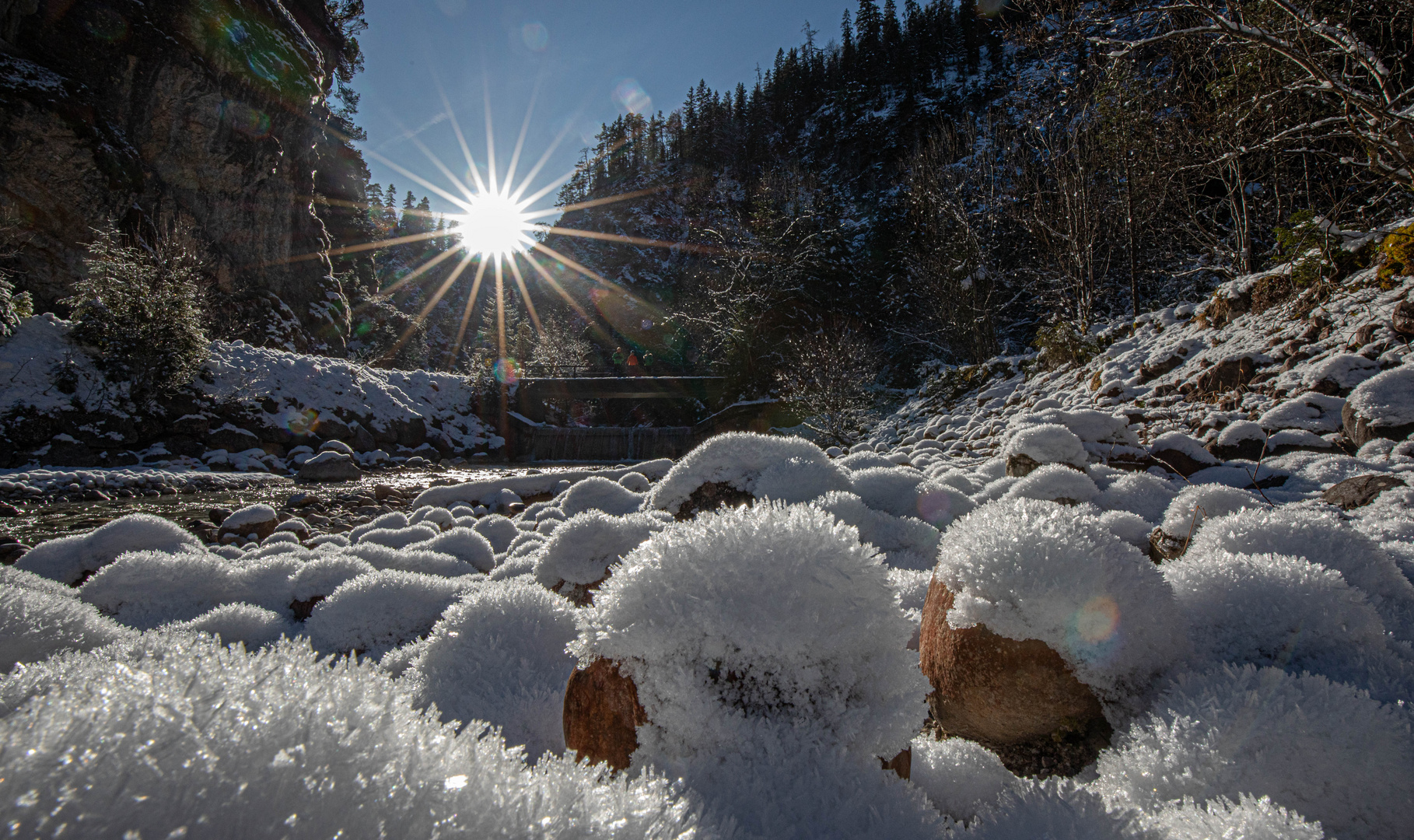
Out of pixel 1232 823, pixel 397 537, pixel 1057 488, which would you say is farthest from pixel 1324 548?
pixel 397 537

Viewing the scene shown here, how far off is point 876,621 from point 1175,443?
555 cm

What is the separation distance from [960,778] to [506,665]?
1.26 m

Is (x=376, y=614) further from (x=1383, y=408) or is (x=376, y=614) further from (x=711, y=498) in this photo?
(x=1383, y=408)

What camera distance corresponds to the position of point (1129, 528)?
2.52 metres

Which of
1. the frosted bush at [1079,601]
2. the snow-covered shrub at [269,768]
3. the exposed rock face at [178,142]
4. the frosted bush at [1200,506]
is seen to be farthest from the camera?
the exposed rock face at [178,142]

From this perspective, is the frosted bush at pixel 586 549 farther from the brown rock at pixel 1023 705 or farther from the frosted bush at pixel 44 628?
the brown rock at pixel 1023 705

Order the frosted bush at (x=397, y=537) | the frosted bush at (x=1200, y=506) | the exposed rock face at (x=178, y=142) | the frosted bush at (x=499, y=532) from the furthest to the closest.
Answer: the exposed rock face at (x=178, y=142), the frosted bush at (x=499, y=532), the frosted bush at (x=397, y=537), the frosted bush at (x=1200, y=506)

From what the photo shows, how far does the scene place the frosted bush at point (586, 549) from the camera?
9.03ft

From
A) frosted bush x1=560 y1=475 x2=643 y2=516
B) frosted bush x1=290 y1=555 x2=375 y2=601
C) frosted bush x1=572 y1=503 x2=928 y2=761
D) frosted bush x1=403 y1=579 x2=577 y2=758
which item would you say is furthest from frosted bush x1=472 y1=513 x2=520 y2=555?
frosted bush x1=572 y1=503 x2=928 y2=761

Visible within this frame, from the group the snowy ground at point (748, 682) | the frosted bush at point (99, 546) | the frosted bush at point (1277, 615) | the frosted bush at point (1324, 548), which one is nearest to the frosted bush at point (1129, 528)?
the snowy ground at point (748, 682)

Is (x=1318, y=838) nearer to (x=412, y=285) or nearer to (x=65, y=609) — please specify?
(x=65, y=609)

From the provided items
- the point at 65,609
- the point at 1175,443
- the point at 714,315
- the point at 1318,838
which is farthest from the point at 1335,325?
the point at 714,315

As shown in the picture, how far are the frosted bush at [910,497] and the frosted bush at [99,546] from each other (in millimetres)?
4642

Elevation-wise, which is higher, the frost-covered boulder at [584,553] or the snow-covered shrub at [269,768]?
the snow-covered shrub at [269,768]
